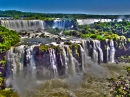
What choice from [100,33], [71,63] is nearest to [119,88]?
[71,63]

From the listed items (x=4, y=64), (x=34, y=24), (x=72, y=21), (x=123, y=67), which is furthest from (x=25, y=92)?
(x=72, y=21)

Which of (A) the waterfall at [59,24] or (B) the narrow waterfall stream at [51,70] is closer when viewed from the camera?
(B) the narrow waterfall stream at [51,70]

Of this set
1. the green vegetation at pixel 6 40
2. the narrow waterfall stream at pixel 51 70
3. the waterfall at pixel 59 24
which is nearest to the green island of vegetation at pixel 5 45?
the green vegetation at pixel 6 40

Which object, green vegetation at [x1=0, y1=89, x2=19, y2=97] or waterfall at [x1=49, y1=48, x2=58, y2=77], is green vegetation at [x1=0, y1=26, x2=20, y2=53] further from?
green vegetation at [x1=0, y1=89, x2=19, y2=97]

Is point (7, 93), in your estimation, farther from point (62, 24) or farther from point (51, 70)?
point (62, 24)

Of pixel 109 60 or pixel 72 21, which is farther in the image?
pixel 72 21

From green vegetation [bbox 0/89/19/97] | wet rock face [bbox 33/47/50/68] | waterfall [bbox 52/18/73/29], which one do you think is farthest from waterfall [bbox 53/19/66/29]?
green vegetation [bbox 0/89/19/97]

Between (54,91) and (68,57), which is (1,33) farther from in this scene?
(54,91)

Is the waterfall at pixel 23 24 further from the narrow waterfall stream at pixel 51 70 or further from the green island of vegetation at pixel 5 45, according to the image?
the narrow waterfall stream at pixel 51 70
